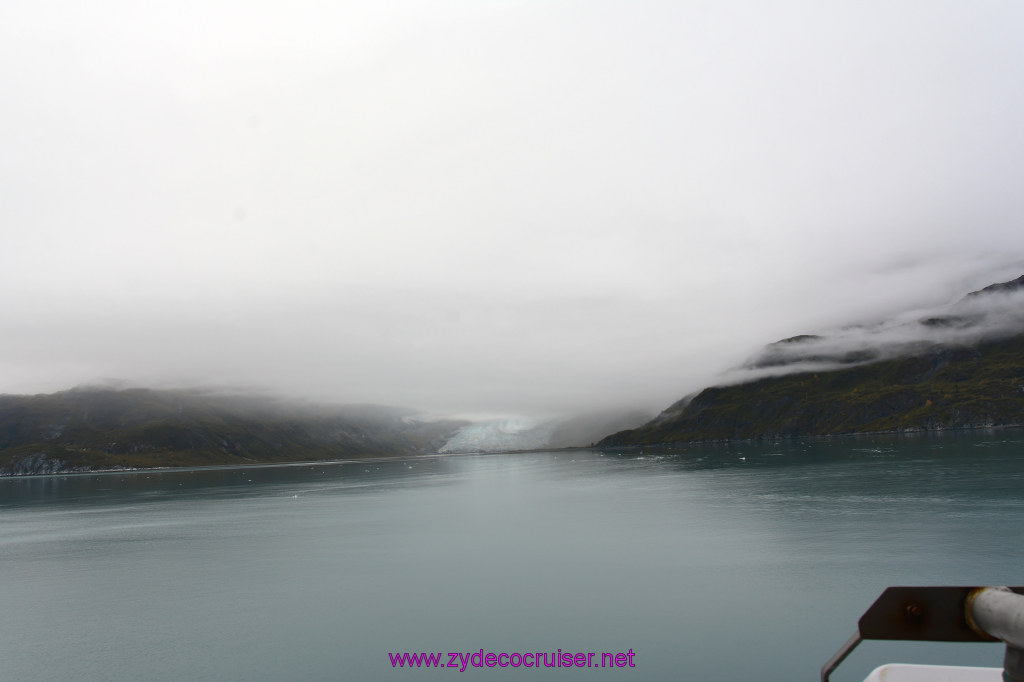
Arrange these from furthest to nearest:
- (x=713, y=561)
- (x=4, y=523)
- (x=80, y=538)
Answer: (x=4, y=523), (x=80, y=538), (x=713, y=561)

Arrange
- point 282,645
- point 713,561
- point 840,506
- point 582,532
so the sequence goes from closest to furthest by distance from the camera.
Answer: point 282,645
point 713,561
point 582,532
point 840,506

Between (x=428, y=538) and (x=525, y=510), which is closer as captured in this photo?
(x=428, y=538)

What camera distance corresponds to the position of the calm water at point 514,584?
92.4 ft

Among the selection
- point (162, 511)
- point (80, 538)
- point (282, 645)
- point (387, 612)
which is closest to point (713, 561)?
point (387, 612)

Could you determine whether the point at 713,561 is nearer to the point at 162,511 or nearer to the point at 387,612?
the point at 387,612

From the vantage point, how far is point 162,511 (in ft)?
348

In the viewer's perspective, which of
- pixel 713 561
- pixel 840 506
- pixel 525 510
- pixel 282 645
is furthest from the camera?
pixel 525 510

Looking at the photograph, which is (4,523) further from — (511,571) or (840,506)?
(840,506)

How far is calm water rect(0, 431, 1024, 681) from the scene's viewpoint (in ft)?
92.4

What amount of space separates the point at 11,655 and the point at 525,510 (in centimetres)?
6349

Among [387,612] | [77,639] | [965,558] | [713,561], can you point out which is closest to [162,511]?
[77,639]

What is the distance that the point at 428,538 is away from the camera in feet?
208

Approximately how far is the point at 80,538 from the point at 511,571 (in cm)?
6253

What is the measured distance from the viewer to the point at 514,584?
1620 inches
